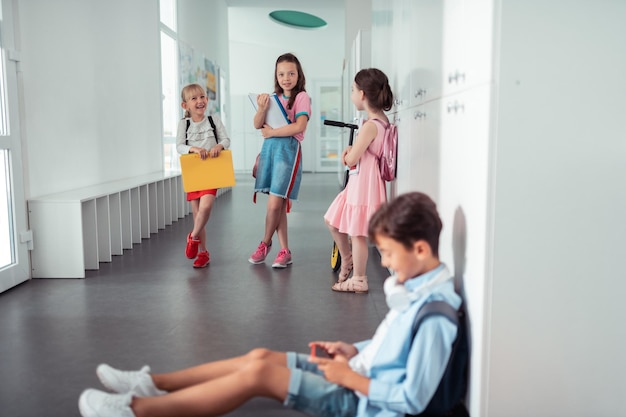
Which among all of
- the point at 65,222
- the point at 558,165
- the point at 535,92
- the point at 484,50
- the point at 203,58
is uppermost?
the point at 203,58

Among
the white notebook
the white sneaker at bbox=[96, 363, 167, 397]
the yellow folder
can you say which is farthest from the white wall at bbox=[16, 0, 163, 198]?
the white sneaker at bbox=[96, 363, 167, 397]

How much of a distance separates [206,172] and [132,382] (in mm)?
2464

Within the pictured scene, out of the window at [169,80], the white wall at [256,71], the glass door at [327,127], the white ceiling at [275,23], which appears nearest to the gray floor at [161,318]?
the window at [169,80]

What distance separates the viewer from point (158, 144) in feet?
22.7

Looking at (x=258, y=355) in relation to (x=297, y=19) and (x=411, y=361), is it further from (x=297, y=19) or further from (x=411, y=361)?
(x=297, y=19)

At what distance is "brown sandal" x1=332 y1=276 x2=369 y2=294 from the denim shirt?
1777 mm

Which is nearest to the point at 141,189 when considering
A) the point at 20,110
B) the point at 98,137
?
the point at 98,137

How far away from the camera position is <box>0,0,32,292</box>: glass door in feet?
11.8

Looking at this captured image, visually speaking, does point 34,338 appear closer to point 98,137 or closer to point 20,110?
point 20,110

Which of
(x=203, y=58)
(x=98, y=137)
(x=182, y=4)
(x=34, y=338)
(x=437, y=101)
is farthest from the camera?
(x=203, y=58)

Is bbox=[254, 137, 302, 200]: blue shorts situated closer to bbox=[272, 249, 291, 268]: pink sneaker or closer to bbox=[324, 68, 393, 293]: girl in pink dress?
bbox=[272, 249, 291, 268]: pink sneaker

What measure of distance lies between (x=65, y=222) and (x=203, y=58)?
5834mm

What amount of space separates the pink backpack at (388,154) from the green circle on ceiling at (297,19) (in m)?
9.97

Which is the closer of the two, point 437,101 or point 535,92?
point 535,92
